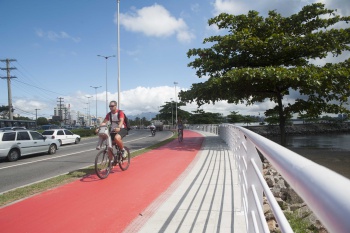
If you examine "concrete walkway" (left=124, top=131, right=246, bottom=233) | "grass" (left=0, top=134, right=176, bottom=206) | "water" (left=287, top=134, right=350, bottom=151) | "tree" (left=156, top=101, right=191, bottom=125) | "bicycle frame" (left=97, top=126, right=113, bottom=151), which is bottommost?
"water" (left=287, top=134, right=350, bottom=151)

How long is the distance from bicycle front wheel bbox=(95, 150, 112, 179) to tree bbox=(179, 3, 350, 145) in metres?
10.4

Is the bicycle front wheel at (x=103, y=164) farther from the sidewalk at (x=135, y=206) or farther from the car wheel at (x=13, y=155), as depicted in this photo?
the car wheel at (x=13, y=155)

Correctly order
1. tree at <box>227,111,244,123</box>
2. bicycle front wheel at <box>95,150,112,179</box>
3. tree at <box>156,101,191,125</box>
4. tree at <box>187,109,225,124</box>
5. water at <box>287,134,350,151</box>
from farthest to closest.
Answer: tree at <box>156,101,191,125</box>
tree at <box>187,109,225,124</box>
tree at <box>227,111,244,123</box>
water at <box>287,134,350,151</box>
bicycle front wheel at <box>95,150,112,179</box>

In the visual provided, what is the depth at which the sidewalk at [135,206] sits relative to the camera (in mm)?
4215

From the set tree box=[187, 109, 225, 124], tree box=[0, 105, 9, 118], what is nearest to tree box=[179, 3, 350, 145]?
tree box=[187, 109, 225, 124]

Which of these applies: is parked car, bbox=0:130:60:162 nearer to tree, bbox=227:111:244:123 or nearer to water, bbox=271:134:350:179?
water, bbox=271:134:350:179

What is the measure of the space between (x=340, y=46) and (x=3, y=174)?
2020 centimetres

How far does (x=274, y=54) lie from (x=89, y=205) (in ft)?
57.2

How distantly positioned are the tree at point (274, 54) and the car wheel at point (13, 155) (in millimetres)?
10565

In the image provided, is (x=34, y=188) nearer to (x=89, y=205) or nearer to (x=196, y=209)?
(x=89, y=205)

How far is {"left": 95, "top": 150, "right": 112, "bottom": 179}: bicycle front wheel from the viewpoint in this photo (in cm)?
745

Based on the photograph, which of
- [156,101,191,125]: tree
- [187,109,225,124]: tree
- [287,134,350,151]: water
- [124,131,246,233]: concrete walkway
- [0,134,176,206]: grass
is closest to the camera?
[124,131,246,233]: concrete walkway

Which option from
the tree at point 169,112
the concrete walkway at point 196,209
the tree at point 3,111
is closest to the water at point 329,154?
the concrete walkway at point 196,209

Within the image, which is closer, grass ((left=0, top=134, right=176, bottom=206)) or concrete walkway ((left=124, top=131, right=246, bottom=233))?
concrete walkway ((left=124, top=131, right=246, bottom=233))
